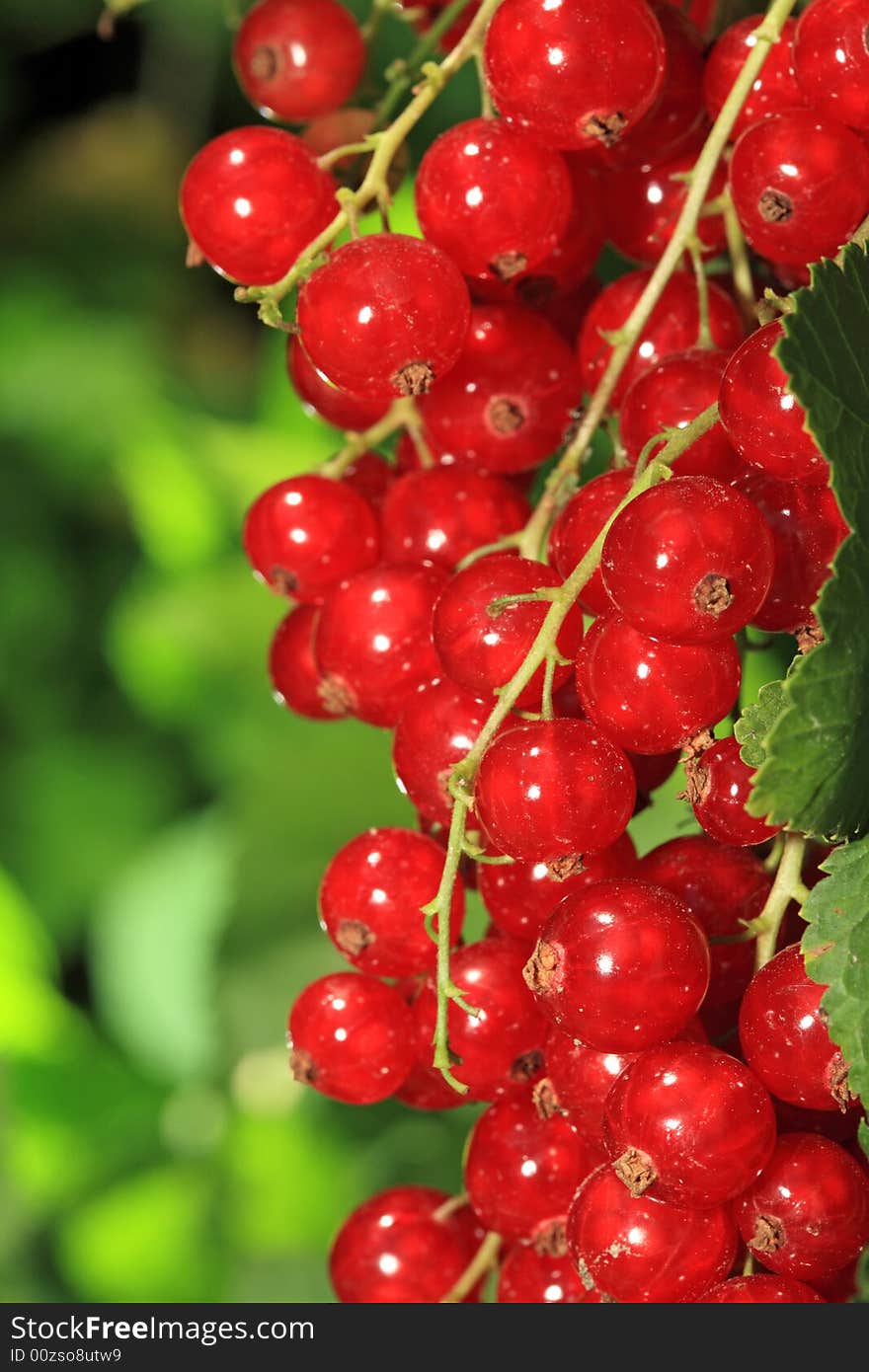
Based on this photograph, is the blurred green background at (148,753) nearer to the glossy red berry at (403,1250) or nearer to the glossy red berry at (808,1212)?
the glossy red berry at (403,1250)

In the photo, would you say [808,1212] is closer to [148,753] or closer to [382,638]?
[382,638]

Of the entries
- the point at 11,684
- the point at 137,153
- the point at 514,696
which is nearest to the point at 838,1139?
the point at 514,696

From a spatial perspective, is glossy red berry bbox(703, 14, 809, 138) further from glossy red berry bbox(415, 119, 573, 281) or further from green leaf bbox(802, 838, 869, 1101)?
green leaf bbox(802, 838, 869, 1101)

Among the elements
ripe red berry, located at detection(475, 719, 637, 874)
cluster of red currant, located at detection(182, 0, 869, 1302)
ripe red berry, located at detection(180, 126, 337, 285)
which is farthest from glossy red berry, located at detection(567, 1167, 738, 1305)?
ripe red berry, located at detection(180, 126, 337, 285)

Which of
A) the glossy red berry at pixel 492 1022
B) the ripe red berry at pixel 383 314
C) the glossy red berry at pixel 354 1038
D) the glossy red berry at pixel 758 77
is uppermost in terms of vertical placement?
the glossy red berry at pixel 758 77

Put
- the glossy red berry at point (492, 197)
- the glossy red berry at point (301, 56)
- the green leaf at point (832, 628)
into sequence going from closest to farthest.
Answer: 1. the green leaf at point (832, 628)
2. the glossy red berry at point (492, 197)
3. the glossy red berry at point (301, 56)

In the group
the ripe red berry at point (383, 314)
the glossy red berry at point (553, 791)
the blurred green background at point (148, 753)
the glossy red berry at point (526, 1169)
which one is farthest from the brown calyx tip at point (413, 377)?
the blurred green background at point (148, 753)

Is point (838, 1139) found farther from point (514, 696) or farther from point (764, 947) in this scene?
point (514, 696)

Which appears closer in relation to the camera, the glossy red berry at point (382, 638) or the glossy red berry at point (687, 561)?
the glossy red berry at point (687, 561)
